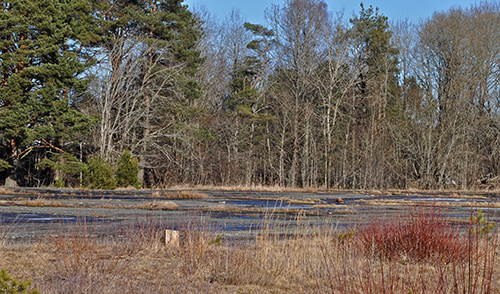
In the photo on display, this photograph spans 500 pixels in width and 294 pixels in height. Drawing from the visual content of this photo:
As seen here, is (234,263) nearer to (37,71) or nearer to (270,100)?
(37,71)

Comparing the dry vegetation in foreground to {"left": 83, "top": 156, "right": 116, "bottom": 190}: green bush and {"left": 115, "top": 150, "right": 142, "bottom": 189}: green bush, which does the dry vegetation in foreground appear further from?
{"left": 115, "top": 150, "right": 142, "bottom": 189}: green bush

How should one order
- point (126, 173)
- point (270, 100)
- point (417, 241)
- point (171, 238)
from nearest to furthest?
point (417, 241), point (171, 238), point (126, 173), point (270, 100)

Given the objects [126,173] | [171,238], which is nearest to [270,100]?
[126,173]

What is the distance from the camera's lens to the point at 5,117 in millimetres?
25859

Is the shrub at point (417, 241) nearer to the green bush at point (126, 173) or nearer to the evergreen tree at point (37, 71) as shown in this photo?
the green bush at point (126, 173)

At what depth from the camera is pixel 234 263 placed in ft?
18.9

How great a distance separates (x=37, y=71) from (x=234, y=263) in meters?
25.0

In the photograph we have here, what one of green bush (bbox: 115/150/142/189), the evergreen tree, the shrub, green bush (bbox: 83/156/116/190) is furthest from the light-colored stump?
the evergreen tree

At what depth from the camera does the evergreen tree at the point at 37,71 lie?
2680 centimetres

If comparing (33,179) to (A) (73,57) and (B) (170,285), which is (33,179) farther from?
(B) (170,285)

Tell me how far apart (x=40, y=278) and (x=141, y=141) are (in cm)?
2824

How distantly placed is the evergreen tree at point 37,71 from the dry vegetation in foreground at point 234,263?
21787mm

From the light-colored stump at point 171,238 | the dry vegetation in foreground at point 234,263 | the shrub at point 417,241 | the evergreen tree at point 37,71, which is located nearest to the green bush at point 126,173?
the evergreen tree at point 37,71

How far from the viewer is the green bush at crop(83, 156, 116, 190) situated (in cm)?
2466
